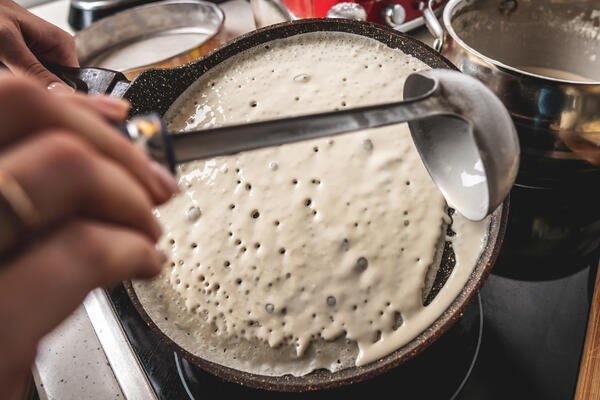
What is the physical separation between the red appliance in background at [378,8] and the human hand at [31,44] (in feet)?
1.62

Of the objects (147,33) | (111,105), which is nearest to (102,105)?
(111,105)

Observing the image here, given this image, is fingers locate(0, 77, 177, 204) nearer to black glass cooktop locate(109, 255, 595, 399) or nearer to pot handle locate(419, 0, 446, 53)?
black glass cooktop locate(109, 255, 595, 399)

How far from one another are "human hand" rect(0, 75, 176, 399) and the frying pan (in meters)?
0.27

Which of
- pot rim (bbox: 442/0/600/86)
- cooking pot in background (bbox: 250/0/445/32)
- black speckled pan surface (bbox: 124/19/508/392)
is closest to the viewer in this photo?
black speckled pan surface (bbox: 124/19/508/392)

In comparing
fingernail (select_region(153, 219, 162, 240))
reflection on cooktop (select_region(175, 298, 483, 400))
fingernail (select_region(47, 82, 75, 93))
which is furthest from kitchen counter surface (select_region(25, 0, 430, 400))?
fingernail (select_region(153, 219, 162, 240))

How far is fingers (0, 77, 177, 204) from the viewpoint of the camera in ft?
0.77

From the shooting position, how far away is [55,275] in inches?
8.9

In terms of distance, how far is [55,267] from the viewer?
0.74 ft

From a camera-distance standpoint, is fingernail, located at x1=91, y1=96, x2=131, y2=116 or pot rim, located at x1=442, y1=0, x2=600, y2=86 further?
pot rim, located at x1=442, y1=0, x2=600, y2=86

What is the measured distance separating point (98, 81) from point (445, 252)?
1.79 ft

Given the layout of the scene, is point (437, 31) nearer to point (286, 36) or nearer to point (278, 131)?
point (286, 36)

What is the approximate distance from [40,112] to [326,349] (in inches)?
15.0

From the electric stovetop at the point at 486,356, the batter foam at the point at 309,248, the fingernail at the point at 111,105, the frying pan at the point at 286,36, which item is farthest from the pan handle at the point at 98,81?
the fingernail at the point at 111,105

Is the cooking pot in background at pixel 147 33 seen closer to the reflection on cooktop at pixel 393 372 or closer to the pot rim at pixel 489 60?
the pot rim at pixel 489 60
